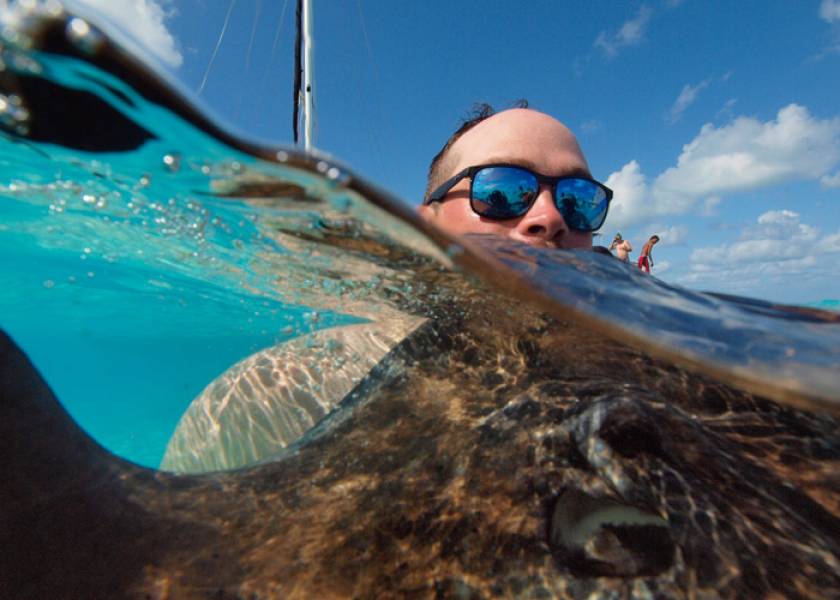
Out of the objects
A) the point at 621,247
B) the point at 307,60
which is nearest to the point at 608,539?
the point at 621,247

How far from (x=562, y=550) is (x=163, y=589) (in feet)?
6.24

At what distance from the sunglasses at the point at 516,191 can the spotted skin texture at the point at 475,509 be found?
239cm

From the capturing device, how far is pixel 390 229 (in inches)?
112

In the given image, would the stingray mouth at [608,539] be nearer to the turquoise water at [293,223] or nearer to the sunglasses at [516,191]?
the turquoise water at [293,223]

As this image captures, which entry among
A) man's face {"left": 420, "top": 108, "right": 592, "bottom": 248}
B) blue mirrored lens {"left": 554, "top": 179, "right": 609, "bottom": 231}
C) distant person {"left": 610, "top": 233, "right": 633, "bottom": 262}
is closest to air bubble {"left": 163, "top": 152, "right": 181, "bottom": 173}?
man's face {"left": 420, "top": 108, "right": 592, "bottom": 248}

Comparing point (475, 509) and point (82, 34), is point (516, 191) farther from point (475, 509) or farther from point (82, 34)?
point (82, 34)

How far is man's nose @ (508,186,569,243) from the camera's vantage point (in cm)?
443

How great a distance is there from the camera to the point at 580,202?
4.79m

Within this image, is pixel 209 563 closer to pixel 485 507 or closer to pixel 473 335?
pixel 485 507

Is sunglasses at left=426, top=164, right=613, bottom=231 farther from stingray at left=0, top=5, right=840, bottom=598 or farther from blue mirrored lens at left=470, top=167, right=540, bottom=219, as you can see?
stingray at left=0, top=5, right=840, bottom=598

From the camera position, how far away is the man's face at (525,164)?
446 centimetres

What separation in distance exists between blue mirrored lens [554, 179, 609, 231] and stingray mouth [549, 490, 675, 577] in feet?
11.6

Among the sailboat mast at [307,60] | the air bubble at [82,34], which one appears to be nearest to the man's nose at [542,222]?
the air bubble at [82,34]

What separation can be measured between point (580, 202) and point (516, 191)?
939mm
